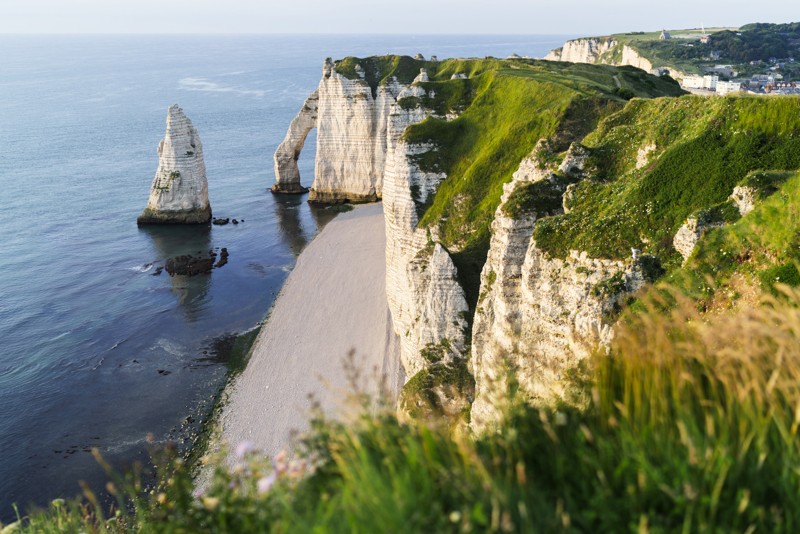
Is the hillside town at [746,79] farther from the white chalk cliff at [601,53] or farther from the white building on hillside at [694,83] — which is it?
the white chalk cliff at [601,53]

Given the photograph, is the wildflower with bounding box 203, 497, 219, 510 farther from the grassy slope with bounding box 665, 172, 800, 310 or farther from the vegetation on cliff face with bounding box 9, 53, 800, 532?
the grassy slope with bounding box 665, 172, 800, 310

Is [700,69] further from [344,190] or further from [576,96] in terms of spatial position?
[576,96]

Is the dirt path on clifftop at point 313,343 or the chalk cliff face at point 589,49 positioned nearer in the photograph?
the dirt path on clifftop at point 313,343

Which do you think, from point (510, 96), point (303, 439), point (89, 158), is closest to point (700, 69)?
point (510, 96)

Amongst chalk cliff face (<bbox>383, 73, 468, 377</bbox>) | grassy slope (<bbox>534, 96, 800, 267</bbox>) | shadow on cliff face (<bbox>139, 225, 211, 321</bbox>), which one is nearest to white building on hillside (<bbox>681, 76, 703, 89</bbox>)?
chalk cliff face (<bbox>383, 73, 468, 377</bbox>)

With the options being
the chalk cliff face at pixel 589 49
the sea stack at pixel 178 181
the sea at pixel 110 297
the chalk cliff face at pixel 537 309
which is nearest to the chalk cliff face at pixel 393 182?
the chalk cliff face at pixel 537 309

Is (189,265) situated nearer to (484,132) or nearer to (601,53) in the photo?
(484,132)
